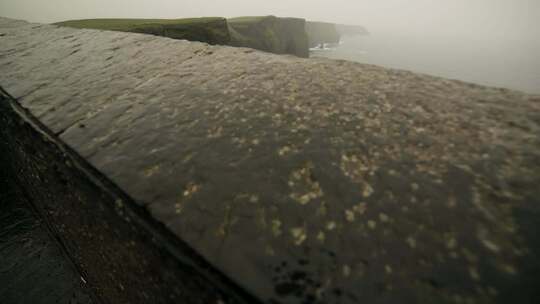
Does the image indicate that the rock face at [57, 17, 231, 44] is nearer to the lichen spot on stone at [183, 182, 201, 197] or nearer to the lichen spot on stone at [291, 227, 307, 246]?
the lichen spot on stone at [183, 182, 201, 197]

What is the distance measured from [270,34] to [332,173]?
28.3 metres

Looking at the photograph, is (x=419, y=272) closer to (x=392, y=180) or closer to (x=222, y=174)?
(x=392, y=180)

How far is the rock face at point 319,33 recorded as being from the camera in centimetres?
7075

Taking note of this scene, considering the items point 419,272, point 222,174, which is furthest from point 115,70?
point 419,272

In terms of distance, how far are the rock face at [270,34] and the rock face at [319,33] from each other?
31.8m

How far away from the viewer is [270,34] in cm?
2678

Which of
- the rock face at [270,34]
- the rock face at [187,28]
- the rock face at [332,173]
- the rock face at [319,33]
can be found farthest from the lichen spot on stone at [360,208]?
the rock face at [319,33]

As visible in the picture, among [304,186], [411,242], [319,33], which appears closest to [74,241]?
[304,186]

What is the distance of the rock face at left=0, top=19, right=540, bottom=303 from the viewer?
554mm

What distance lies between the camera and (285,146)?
0.89 meters

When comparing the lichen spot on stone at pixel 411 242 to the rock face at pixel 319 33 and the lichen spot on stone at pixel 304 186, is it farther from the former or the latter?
the rock face at pixel 319 33

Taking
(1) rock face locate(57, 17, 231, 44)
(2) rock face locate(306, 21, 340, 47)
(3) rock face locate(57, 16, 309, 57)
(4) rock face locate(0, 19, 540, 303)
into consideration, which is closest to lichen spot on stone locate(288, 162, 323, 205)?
(4) rock face locate(0, 19, 540, 303)

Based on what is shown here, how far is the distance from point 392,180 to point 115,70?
5.48 ft

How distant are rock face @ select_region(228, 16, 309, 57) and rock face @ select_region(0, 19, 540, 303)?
656 inches
